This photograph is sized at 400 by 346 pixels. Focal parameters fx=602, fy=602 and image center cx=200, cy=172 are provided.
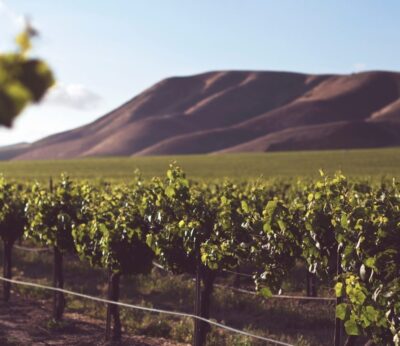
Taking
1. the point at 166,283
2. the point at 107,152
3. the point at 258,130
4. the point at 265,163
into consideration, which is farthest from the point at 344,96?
the point at 166,283

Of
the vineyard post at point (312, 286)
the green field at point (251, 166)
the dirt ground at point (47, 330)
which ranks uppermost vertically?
the green field at point (251, 166)

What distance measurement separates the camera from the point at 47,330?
1163 centimetres

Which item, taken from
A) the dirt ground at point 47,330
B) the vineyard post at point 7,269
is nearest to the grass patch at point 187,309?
the dirt ground at point 47,330

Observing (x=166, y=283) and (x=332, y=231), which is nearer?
(x=332, y=231)

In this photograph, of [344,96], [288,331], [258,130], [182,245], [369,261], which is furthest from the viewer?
[344,96]

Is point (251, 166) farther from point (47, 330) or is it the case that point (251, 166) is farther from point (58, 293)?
point (47, 330)

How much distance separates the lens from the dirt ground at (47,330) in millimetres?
10805

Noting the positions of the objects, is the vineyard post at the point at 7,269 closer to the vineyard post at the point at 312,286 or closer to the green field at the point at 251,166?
the vineyard post at the point at 312,286

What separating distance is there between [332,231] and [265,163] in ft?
266

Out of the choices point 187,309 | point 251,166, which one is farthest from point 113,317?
point 251,166

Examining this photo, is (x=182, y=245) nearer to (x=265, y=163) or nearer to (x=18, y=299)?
(x=18, y=299)

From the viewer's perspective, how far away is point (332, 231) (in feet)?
26.1

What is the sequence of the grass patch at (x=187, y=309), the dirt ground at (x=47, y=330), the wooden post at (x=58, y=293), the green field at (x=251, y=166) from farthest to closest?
the green field at (x=251, y=166) < the wooden post at (x=58, y=293) < the grass patch at (x=187, y=309) < the dirt ground at (x=47, y=330)

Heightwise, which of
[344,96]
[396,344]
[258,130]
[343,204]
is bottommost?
[396,344]
